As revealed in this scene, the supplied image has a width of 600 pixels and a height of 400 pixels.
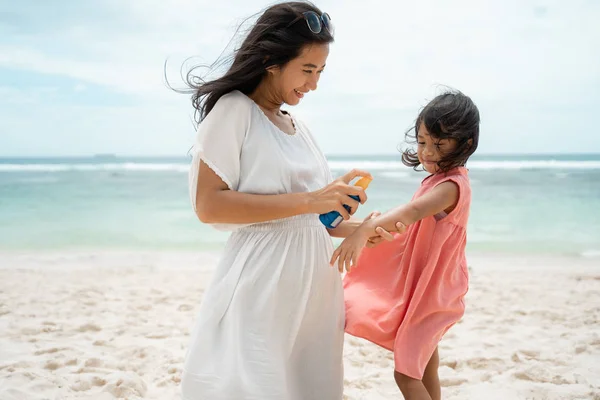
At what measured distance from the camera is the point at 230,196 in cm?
195

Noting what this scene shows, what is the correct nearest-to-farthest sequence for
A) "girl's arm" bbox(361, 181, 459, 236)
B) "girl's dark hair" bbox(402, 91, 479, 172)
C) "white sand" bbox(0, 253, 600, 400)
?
1. "girl's arm" bbox(361, 181, 459, 236)
2. "girl's dark hair" bbox(402, 91, 479, 172)
3. "white sand" bbox(0, 253, 600, 400)

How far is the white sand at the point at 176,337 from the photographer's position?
3625 mm

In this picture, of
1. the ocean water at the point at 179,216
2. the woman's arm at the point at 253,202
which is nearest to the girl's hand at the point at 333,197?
the woman's arm at the point at 253,202

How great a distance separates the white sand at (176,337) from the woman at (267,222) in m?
1.59

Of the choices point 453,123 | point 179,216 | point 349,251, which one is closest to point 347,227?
point 349,251

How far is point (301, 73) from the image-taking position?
2131mm

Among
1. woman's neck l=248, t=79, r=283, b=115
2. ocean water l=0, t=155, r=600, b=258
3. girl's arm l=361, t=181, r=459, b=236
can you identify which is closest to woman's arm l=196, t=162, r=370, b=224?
girl's arm l=361, t=181, r=459, b=236

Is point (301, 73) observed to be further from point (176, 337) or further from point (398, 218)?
point (176, 337)

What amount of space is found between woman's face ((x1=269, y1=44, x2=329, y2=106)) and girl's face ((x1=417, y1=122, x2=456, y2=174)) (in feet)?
1.64

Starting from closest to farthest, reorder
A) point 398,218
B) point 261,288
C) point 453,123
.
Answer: point 261,288 → point 398,218 → point 453,123

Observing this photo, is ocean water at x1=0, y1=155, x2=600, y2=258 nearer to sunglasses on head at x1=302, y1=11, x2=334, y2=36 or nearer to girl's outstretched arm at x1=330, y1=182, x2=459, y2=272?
girl's outstretched arm at x1=330, y1=182, x2=459, y2=272

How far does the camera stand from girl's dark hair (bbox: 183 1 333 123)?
82.7 inches

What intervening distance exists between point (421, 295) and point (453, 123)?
26.4 inches

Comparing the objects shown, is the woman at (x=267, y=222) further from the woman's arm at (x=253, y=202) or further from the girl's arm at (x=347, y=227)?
the girl's arm at (x=347, y=227)
